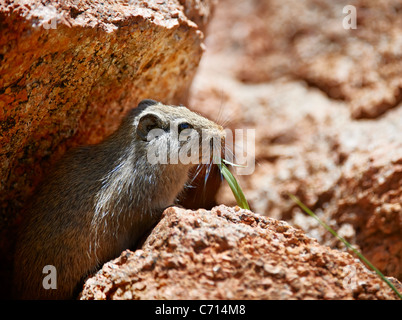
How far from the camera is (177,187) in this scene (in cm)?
463

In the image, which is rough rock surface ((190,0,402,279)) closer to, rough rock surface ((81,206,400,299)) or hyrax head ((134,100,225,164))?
hyrax head ((134,100,225,164))

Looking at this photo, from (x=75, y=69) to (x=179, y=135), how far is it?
1.17 metres

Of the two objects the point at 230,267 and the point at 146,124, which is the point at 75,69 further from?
the point at 230,267

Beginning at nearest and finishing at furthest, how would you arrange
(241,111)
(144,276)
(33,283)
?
(144,276) < (33,283) < (241,111)

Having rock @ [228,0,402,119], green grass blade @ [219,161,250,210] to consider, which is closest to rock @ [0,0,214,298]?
green grass blade @ [219,161,250,210]

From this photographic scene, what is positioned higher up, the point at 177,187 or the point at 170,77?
the point at 170,77

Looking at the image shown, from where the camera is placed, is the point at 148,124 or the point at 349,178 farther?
the point at 349,178

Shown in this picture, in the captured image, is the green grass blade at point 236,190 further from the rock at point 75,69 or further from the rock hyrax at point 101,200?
the rock at point 75,69

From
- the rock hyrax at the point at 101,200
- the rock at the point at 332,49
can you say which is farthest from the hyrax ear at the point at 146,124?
the rock at the point at 332,49

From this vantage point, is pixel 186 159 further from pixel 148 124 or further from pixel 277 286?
pixel 277 286

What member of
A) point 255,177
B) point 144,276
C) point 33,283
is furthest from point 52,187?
point 255,177

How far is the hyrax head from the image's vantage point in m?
4.39

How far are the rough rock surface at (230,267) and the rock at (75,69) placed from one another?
1.51m
